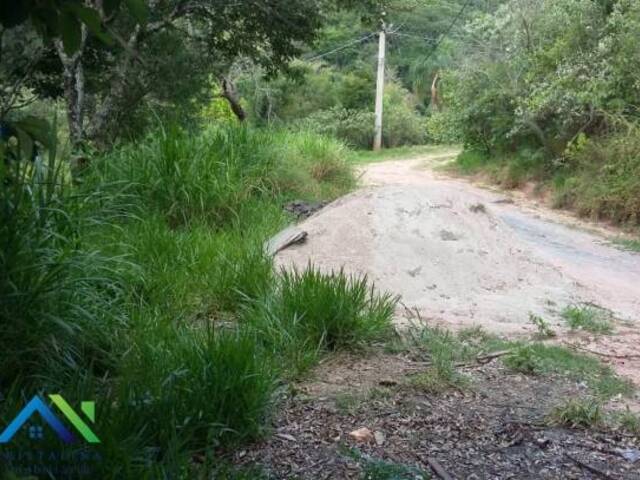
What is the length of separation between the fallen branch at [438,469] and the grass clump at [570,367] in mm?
1356

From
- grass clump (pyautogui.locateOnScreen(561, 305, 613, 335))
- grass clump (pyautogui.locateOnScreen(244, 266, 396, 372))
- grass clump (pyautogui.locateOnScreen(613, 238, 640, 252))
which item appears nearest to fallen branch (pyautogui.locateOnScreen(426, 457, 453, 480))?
grass clump (pyautogui.locateOnScreen(244, 266, 396, 372))

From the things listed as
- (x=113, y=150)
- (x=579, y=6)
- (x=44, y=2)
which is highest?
(x=579, y=6)

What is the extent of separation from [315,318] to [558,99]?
41.0ft

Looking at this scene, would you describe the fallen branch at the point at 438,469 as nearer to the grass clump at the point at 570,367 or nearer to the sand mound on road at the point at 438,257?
the grass clump at the point at 570,367

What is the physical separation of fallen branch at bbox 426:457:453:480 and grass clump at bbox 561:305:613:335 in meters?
2.77

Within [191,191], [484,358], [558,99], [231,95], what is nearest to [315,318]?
[484,358]

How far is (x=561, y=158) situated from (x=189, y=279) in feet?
42.7

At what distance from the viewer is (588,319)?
5.61 metres

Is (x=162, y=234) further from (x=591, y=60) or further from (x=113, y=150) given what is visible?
(x=591, y=60)

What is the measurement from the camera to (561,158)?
640 inches

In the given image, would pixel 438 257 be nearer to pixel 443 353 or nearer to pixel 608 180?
pixel 443 353

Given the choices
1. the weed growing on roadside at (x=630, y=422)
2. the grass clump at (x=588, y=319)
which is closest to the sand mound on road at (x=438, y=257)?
the grass clump at (x=588, y=319)

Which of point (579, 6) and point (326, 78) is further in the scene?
point (326, 78)

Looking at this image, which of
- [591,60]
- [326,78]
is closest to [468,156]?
[591,60]
